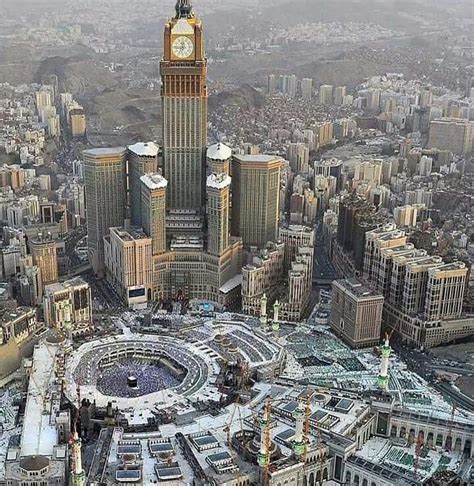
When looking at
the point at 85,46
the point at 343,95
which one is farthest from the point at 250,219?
the point at 85,46

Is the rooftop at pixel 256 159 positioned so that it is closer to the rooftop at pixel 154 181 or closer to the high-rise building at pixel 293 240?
the high-rise building at pixel 293 240

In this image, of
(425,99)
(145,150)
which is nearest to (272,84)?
(425,99)

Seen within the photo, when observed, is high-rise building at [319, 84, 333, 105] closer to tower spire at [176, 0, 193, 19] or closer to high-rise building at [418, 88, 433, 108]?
high-rise building at [418, 88, 433, 108]

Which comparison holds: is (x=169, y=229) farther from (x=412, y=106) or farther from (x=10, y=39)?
(x=10, y=39)

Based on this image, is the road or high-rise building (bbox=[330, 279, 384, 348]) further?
the road

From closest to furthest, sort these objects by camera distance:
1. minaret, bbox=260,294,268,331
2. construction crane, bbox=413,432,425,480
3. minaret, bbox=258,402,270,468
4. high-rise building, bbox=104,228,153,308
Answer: minaret, bbox=258,402,270,468
construction crane, bbox=413,432,425,480
minaret, bbox=260,294,268,331
high-rise building, bbox=104,228,153,308

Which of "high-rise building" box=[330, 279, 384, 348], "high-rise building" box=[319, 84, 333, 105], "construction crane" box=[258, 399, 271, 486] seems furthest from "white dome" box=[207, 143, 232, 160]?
"high-rise building" box=[319, 84, 333, 105]
